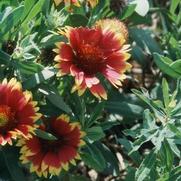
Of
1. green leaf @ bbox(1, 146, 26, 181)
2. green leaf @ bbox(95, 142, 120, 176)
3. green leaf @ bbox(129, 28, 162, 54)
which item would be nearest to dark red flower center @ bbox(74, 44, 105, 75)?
green leaf @ bbox(1, 146, 26, 181)

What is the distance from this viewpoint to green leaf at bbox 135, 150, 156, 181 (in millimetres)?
1641

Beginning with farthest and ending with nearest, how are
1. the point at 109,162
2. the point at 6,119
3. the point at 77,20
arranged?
the point at 109,162
the point at 77,20
the point at 6,119

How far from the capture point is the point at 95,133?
165 cm

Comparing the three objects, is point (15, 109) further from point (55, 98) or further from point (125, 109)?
point (125, 109)

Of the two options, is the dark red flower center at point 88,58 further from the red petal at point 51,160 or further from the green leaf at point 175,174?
the green leaf at point 175,174

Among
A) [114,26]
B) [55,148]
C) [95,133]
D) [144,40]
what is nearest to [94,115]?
[95,133]

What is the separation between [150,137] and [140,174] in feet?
0.40

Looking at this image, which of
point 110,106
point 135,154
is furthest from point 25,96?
point 110,106

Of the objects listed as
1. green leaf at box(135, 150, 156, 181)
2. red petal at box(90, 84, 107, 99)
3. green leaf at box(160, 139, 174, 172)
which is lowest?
green leaf at box(135, 150, 156, 181)

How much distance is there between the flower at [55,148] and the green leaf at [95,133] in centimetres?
6

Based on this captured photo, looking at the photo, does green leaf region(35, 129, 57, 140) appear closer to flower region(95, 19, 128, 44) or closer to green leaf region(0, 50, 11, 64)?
green leaf region(0, 50, 11, 64)

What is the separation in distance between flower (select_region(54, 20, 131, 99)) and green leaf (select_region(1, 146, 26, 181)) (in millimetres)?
317

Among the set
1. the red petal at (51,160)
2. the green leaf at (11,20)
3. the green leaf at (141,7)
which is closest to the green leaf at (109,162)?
the red petal at (51,160)

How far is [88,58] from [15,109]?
0.25 meters
